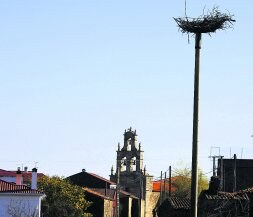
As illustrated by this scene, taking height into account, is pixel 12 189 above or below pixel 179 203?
above

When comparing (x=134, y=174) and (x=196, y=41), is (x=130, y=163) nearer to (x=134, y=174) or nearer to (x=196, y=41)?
(x=134, y=174)

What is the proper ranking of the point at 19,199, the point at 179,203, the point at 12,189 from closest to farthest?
1. the point at 179,203
2. the point at 19,199
3. the point at 12,189

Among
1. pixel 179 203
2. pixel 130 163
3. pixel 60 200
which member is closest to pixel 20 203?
pixel 179 203

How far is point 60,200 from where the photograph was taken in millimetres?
68750

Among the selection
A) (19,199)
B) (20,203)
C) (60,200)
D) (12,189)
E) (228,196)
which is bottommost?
(228,196)

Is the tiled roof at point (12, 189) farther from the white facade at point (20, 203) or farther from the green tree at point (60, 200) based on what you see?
the green tree at point (60, 200)

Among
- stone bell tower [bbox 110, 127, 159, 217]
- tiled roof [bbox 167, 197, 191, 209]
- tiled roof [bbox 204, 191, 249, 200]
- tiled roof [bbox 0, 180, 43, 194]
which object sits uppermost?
stone bell tower [bbox 110, 127, 159, 217]

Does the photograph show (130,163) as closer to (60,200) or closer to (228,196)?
(60,200)

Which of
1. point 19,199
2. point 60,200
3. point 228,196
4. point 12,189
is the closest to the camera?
point 228,196

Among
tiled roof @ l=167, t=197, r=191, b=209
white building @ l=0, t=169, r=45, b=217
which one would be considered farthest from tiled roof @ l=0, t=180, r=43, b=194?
tiled roof @ l=167, t=197, r=191, b=209

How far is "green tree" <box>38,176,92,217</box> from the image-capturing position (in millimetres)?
67938

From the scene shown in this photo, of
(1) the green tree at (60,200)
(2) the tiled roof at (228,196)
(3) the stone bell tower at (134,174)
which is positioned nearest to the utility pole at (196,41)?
(2) the tiled roof at (228,196)

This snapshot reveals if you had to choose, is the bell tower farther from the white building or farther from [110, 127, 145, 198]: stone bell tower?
the white building

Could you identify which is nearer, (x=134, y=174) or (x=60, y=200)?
(x=60, y=200)
